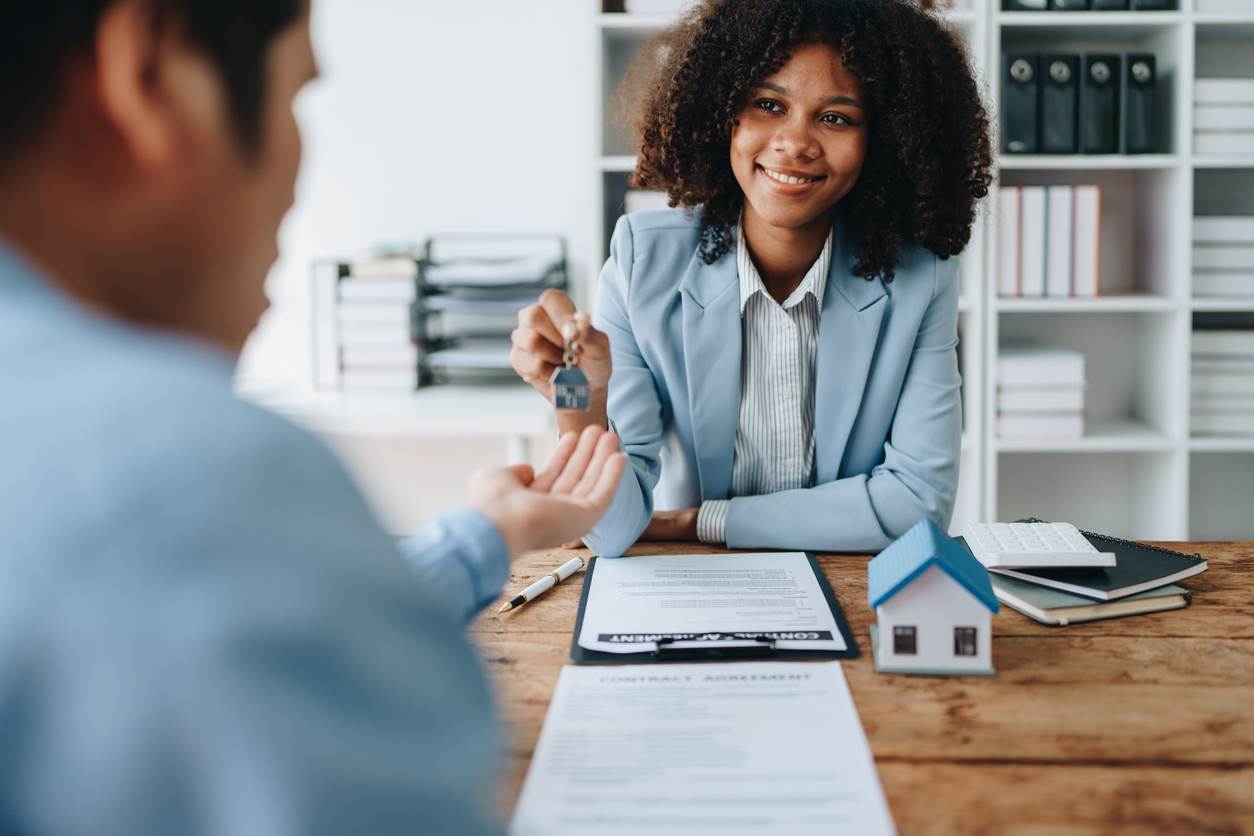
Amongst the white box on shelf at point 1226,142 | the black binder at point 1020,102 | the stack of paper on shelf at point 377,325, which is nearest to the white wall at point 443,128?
the stack of paper on shelf at point 377,325

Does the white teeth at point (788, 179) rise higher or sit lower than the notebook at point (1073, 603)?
higher

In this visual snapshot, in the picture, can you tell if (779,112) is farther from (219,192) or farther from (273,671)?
(273,671)

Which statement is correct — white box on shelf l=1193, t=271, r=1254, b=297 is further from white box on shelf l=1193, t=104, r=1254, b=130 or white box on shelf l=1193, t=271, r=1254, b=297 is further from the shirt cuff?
the shirt cuff

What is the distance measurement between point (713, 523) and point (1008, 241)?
1.58m

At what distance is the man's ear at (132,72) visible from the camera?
1.27 feet

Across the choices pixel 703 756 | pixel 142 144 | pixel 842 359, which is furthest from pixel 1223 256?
pixel 142 144

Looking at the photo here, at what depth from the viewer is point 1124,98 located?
99.7 inches

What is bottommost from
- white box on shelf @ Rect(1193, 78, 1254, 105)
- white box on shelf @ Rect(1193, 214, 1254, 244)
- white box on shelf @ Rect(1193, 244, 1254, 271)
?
white box on shelf @ Rect(1193, 244, 1254, 271)

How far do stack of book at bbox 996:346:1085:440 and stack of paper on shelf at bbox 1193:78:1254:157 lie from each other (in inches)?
23.8

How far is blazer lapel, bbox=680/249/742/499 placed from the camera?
1.60 meters

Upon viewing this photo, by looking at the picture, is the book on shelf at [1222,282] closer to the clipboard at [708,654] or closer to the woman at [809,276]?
the woman at [809,276]

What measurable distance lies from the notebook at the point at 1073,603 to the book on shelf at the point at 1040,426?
60.7 inches

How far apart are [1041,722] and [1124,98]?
2150 millimetres

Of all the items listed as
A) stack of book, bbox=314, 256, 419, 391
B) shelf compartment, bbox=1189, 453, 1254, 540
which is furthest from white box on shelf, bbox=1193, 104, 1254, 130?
stack of book, bbox=314, 256, 419, 391
